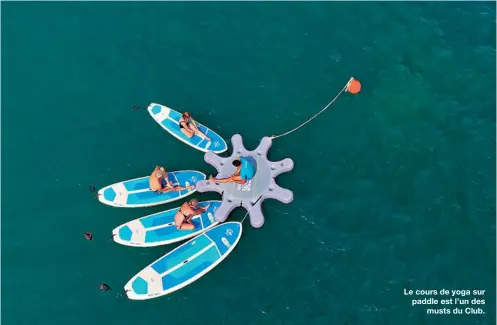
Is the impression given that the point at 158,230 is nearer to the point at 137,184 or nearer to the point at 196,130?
the point at 137,184

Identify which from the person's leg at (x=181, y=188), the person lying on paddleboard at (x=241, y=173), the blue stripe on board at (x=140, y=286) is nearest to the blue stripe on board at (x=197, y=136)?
the person lying on paddleboard at (x=241, y=173)

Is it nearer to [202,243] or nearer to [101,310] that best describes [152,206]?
[202,243]

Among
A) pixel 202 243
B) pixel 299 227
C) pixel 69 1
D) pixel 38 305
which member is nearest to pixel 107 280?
pixel 38 305

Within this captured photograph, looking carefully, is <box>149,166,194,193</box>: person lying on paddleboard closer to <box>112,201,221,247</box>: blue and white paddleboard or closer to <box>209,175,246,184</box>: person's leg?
<box>112,201,221,247</box>: blue and white paddleboard

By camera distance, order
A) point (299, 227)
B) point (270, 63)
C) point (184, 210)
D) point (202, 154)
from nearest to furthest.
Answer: point (184, 210) → point (299, 227) → point (202, 154) → point (270, 63)

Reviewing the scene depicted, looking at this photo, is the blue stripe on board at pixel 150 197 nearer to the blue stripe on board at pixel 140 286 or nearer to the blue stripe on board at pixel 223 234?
the blue stripe on board at pixel 223 234

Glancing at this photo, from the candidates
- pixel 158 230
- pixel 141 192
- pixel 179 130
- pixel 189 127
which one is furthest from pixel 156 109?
pixel 158 230

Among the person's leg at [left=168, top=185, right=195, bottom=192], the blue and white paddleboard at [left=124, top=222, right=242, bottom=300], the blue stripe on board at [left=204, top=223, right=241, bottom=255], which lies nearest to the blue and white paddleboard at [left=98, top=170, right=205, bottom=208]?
the person's leg at [left=168, top=185, right=195, bottom=192]
